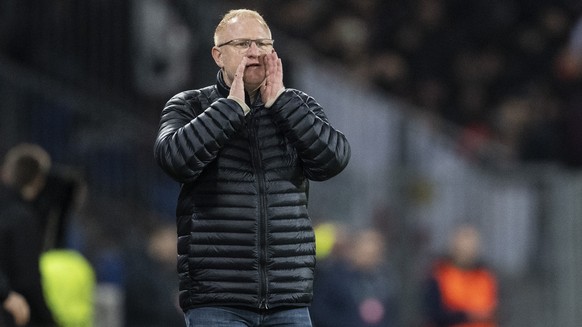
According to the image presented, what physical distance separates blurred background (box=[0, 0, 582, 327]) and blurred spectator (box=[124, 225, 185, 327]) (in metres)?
0.02

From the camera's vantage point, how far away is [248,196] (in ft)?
17.7

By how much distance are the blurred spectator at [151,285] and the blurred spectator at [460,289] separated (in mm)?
2532

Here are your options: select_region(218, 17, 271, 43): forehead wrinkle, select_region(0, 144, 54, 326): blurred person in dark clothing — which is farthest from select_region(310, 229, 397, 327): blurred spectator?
select_region(218, 17, 271, 43): forehead wrinkle

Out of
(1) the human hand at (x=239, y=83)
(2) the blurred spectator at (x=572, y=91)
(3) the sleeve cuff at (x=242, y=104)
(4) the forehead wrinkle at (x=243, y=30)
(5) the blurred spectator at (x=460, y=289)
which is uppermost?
(2) the blurred spectator at (x=572, y=91)

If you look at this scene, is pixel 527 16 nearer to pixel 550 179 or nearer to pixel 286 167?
pixel 550 179

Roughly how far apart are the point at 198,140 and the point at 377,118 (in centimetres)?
917

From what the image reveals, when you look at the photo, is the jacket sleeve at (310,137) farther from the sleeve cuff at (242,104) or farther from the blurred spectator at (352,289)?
the blurred spectator at (352,289)

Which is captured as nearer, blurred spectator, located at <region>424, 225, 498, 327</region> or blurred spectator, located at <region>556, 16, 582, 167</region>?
blurred spectator, located at <region>424, 225, 498, 327</region>

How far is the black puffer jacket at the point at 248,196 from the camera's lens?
5.32 m

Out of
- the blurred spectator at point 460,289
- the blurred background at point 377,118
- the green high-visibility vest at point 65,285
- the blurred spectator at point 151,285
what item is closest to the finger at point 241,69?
the blurred background at point 377,118

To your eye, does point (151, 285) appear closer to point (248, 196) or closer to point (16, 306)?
point (16, 306)

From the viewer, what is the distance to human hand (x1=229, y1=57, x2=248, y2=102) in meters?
5.36

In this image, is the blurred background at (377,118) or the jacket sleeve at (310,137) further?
the blurred background at (377,118)

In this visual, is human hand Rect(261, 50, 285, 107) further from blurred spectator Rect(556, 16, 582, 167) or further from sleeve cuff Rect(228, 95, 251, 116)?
blurred spectator Rect(556, 16, 582, 167)
